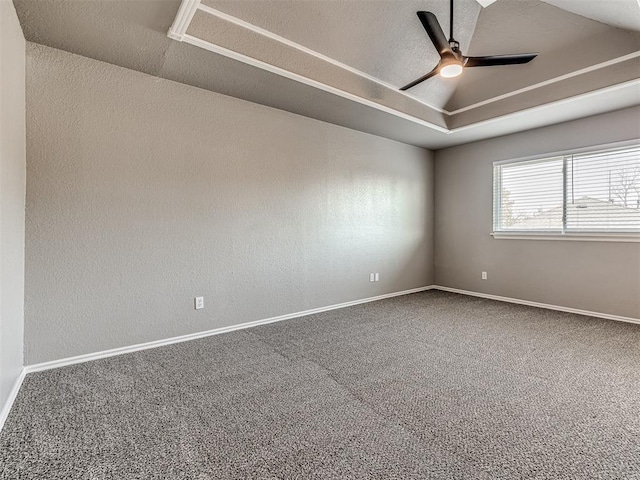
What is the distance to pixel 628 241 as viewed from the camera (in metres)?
3.63

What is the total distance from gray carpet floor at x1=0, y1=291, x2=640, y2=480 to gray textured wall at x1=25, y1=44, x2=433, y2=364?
431 millimetres

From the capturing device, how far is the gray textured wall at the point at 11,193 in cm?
182

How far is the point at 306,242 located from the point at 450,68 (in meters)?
2.33

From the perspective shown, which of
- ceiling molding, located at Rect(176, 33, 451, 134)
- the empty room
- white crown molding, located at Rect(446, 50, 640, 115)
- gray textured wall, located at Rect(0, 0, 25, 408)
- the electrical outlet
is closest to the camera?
the empty room

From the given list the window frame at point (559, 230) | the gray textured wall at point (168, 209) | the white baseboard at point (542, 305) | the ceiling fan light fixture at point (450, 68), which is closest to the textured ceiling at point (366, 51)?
the gray textured wall at point (168, 209)

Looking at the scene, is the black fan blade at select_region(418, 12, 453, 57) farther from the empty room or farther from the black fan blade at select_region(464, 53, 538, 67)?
the black fan blade at select_region(464, 53, 538, 67)

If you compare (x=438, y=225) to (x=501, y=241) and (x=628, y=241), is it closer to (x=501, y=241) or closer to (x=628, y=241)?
(x=501, y=241)

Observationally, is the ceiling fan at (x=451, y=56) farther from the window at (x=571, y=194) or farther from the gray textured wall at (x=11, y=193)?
the gray textured wall at (x=11, y=193)

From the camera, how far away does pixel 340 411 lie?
1.86m

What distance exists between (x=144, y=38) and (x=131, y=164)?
3.28ft

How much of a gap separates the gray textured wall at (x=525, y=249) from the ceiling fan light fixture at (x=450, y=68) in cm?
259

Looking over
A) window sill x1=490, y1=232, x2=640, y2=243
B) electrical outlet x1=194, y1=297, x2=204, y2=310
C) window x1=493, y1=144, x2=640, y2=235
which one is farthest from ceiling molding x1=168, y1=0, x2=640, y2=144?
electrical outlet x1=194, y1=297, x2=204, y2=310

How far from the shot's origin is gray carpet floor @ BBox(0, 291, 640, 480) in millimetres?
1440

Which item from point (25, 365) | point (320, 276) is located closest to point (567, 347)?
point (320, 276)
